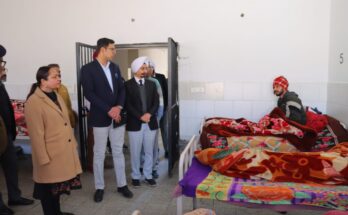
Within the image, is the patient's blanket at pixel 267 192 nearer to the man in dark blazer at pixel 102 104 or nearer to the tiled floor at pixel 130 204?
Answer: the tiled floor at pixel 130 204

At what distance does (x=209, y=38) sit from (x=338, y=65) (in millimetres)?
1510

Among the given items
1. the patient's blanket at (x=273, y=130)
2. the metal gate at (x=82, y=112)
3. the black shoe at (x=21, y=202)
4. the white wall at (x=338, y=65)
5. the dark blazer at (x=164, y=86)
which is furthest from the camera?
the dark blazer at (x=164, y=86)

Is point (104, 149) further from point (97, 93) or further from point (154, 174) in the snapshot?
point (154, 174)

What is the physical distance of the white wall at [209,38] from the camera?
3.71 meters

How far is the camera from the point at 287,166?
2.08m

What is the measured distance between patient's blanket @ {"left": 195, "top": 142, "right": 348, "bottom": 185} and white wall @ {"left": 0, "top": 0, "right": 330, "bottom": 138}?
1745 millimetres

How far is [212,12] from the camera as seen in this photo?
3.87 m

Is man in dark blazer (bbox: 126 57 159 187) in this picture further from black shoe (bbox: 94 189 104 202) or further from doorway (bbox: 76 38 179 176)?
black shoe (bbox: 94 189 104 202)

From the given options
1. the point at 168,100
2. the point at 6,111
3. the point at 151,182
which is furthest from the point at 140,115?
the point at 6,111

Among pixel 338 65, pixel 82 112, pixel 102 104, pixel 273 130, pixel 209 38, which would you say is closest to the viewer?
pixel 102 104

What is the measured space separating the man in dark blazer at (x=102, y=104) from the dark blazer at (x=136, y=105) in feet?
0.64

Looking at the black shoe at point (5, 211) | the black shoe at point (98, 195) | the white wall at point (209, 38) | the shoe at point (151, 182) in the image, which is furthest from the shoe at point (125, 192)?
the white wall at point (209, 38)

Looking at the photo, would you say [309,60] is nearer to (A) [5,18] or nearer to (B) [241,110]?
(B) [241,110]

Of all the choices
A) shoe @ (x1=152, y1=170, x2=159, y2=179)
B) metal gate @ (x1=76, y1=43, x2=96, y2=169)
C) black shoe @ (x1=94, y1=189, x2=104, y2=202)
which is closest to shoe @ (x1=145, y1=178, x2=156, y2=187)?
shoe @ (x1=152, y1=170, x2=159, y2=179)
